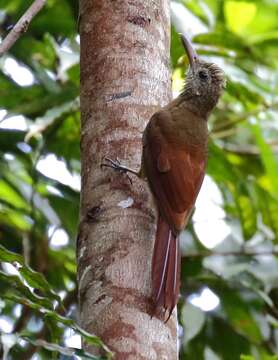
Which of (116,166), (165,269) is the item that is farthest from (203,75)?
(165,269)

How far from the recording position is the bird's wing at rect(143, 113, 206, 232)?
9.43ft

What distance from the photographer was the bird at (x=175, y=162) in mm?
2453

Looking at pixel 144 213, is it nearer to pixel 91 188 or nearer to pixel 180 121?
pixel 91 188

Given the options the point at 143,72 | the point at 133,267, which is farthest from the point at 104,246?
the point at 143,72

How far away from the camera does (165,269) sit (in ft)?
8.03

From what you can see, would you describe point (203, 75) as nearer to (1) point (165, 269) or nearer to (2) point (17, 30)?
(1) point (165, 269)

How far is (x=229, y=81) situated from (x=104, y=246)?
1.89 metres

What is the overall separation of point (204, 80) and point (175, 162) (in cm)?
81

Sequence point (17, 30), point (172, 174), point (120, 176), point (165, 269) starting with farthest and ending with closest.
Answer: point (172, 174), point (120, 176), point (165, 269), point (17, 30)

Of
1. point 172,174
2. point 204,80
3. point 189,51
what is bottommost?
point 172,174

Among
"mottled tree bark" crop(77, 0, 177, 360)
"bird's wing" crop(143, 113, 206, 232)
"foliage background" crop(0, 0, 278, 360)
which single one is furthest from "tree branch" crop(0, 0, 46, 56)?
"foliage background" crop(0, 0, 278, 360)

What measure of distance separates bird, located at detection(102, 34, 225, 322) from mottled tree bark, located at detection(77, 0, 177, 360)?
0.15 ft

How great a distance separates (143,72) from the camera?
2.79 m

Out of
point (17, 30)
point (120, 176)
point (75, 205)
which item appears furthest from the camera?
point (75, 205)
